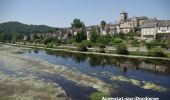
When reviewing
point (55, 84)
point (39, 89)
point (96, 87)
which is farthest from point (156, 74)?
point (39, 89)

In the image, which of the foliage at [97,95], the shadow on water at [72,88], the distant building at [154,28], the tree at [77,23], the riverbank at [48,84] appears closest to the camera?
the foliage at [97,95]

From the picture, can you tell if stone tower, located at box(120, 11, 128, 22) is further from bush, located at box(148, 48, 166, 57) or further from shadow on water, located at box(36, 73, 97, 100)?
shadow on water, located at box(36, 73, 97, 100)

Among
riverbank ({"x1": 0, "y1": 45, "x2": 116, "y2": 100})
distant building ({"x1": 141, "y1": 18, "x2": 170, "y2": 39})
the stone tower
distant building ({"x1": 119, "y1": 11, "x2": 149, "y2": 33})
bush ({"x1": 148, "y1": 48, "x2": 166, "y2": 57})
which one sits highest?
the stone tower

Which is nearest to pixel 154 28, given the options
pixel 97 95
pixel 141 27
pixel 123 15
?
pixel 141 27

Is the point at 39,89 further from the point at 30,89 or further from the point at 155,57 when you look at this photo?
the point at 155,57

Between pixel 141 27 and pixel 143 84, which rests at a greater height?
pixel 141 27

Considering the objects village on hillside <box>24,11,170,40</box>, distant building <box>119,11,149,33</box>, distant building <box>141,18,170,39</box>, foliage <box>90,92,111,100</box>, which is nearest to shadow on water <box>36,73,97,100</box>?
foliage <box>90,92,111,100</box>

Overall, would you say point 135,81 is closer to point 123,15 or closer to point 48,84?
point 48,84

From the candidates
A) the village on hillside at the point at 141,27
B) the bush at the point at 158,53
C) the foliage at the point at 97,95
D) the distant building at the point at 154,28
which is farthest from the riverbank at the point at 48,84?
the distant building at the point at 154,28

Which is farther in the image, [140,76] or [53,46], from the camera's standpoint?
[53,46]

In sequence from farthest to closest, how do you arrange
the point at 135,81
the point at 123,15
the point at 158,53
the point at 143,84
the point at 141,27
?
the point at 123,15, the point at 141,27, the point at 158,53, the point at 135,81, the point at 143,84

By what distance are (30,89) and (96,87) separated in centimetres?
751

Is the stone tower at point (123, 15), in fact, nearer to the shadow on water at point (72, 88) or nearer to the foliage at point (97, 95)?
the shadow on water at point (72, 88)

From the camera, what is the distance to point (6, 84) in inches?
1206
